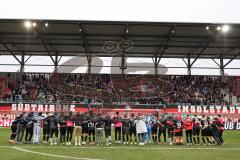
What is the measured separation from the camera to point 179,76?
166 ft

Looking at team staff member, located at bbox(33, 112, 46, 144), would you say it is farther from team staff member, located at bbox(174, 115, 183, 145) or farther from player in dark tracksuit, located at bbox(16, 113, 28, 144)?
team staff member, located at bbox(174, 115, 183, 145)

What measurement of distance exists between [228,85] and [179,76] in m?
7.36

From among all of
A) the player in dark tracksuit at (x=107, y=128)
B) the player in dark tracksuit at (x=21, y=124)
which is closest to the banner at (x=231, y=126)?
the player in dark tracksuit at (x=107, y=128)

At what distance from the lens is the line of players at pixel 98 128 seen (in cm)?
2153

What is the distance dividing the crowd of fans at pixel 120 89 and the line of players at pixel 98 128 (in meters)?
19.5

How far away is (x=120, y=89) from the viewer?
46375 mm

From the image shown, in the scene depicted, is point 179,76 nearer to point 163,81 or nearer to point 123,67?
point 163,81

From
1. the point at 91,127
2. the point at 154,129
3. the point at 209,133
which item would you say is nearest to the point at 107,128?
the point at 91,127

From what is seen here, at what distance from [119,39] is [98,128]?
21910mm

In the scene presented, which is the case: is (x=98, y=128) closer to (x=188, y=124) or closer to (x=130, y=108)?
(x=188, y=124)

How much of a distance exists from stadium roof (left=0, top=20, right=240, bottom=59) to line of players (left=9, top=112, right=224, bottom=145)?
15903mm

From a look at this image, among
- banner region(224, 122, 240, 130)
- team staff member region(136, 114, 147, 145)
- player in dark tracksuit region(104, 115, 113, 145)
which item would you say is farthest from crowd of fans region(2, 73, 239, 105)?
player in dark tracksuit region(104, 115, 113, 145)

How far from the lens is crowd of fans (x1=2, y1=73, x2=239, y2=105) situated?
44031 millimetres

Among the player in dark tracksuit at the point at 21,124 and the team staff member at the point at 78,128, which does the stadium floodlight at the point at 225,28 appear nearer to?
the team staff member at the point at 78,128
